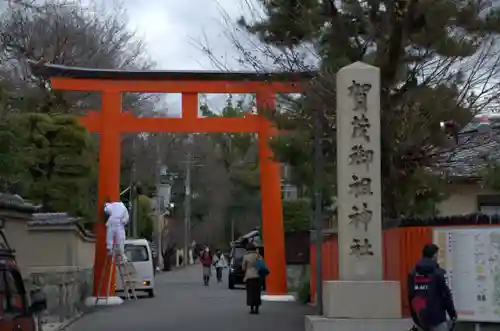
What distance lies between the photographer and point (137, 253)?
28.9 metres

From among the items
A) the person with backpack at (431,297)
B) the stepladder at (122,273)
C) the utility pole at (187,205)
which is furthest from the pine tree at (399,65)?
A: the utility pole at (187,205)

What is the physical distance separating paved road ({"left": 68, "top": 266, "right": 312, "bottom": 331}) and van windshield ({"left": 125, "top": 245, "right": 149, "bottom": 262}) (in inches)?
99.7

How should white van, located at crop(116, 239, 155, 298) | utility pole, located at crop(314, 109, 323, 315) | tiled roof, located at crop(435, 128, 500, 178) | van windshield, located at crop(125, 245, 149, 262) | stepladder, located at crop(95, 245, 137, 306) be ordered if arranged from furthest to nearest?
van windshield, located at crop(125, 245, 149, 262) → white van, located at crop(116, 239, 155, 298) → stepladder, located at crop(95, 245, 137, 306) → tiled roof, located at crop(435, 128, 500, 178) → utility pole, located at crop(314, 109, 323, 315)

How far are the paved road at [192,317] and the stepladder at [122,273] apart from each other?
27.0 inches

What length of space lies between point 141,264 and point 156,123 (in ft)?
21.0

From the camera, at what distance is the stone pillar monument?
1252 centimetres

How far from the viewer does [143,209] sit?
58.8 metres

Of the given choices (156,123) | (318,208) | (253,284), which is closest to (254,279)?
(253,284)

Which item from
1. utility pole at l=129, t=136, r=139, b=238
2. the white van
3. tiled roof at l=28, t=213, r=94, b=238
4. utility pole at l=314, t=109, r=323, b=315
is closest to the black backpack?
utility pole at l=314, t=109, r=323, b=315

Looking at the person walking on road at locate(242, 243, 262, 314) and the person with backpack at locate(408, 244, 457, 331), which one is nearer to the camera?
the person with backpack at locate(408, 244, 457, 331)

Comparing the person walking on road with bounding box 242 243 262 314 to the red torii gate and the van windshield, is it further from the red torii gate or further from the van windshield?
the van windshield

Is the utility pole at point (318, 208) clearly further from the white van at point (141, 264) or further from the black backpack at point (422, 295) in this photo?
the white van at point (141, 264)

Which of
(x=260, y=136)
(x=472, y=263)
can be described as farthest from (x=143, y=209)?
(x=472, y=263)

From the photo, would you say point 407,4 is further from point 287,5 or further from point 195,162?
point 195,162
